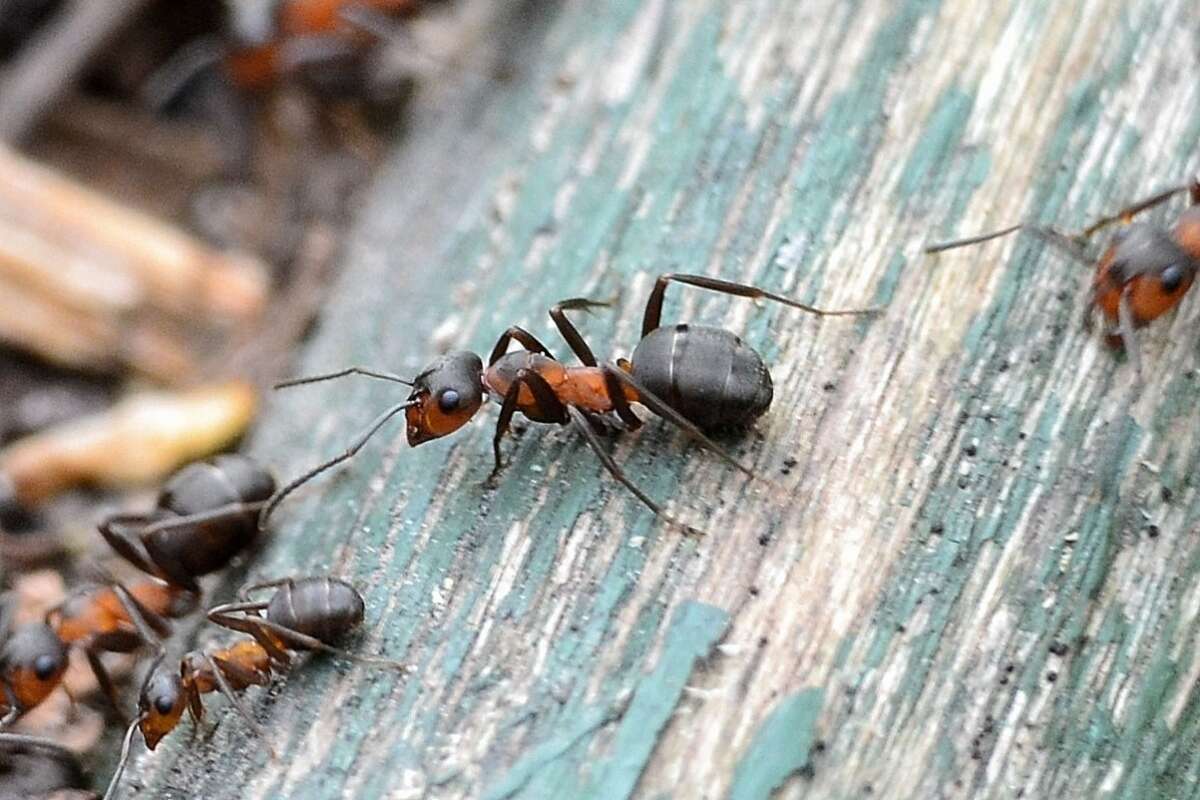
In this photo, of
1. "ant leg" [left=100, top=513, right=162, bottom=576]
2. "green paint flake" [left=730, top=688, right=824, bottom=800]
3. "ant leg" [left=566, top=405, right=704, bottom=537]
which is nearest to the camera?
"green paint flake" [left=730, top=688, right=824, bottom=800]

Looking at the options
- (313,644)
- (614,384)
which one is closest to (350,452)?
(313,644)

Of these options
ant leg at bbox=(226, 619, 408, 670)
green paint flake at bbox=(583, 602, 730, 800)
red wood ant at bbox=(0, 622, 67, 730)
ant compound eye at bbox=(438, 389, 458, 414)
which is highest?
ant compound eye at bbox=(438, 389, 458, 414)

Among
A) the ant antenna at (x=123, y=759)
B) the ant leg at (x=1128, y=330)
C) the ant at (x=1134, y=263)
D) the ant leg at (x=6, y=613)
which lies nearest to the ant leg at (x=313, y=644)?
the ant antenna at (x=123, y=759)

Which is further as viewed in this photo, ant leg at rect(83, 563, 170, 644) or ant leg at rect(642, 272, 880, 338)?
ant leg at rect(83, 563, 170, 644)

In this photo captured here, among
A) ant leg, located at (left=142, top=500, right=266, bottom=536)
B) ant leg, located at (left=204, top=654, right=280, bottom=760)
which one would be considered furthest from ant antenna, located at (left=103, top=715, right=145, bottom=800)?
ant leg, located at (left=142, top=500, right=266, bottom=536)

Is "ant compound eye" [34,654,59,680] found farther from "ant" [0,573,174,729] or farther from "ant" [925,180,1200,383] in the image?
"ant" [925,180,1200,383]

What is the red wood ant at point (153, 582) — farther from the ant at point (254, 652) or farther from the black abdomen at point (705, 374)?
the black abdomen at point (705, 374)
